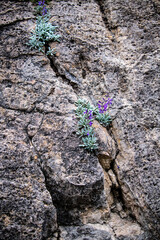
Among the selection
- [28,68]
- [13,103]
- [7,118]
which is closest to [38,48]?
[28,68]

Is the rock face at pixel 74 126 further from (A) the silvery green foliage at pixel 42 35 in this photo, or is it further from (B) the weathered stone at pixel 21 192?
(A) the silvery green foliage at pixel 42 35

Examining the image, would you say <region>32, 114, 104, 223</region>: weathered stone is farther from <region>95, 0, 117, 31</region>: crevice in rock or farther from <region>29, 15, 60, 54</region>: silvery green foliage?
<region>95, 0, 117, 31</region>: crevice in rock

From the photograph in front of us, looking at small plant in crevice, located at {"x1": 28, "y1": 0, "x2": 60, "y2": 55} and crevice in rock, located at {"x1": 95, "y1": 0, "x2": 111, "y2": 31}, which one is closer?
small plant in crevice, located at {"x1": 28, "y1": 0, "x2": 60, "y2": 55}

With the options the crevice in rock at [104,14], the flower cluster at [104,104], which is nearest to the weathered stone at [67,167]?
the flower cluster at [104,104]

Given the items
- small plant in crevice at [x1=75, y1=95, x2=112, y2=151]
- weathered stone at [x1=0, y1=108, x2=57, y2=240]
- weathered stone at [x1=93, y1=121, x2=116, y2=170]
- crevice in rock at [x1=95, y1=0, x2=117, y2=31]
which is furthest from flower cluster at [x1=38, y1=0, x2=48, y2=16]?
weathered stone at [x1=93, y1=121, x2=116, y2=170]

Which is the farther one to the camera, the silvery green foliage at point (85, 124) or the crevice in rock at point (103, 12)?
the crevice in rock at point (103, 12)

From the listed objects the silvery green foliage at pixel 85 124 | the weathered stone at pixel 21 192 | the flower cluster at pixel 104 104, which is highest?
the flower cluster at pixel 104 104

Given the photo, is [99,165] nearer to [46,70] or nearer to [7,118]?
[7,118]
